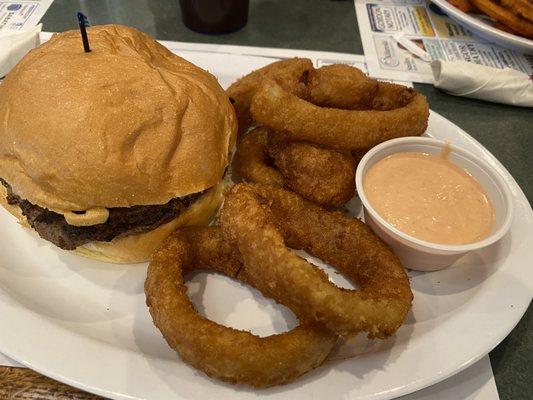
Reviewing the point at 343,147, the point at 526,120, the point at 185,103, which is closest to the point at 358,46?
the point at 526,120

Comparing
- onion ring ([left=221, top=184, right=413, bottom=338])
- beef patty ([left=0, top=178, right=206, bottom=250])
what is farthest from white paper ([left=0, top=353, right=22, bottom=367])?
onion ring ([left=221, top=184, right=413, bottom=338])

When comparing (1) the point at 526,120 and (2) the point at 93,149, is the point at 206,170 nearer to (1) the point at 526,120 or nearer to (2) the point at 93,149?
(2) the point at 93,149

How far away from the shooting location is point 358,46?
2.94m

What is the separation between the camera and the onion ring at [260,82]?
1.85 m

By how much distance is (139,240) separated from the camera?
1.55 metres

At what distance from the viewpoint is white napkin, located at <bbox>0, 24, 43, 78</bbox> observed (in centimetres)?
224

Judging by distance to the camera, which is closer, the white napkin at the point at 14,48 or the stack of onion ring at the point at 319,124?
the stack of onion ring at the point at 319,124

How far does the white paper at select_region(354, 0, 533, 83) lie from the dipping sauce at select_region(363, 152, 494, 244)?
42.2 inches

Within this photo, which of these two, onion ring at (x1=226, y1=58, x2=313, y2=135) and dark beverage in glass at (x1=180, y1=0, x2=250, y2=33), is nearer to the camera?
onion ring at (x1=226, y1=58, x2=313, y2=135)

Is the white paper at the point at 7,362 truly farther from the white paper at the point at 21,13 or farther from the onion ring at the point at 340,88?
the white paper at the point at 21,13

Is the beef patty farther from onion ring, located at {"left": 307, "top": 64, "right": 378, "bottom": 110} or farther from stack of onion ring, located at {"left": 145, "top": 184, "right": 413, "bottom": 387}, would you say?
onion ring, located at {"left": 307, "top": 64, "right": 378, "bottom": 110}

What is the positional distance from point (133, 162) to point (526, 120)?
2.17 m

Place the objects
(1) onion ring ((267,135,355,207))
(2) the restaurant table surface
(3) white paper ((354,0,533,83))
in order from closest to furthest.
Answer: (1) onion ring ((267,135,355,207)), (2) the restaurant table surface, (3) white paper ((354,0,533,83))

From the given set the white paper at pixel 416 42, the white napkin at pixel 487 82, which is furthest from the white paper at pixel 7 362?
the white napkin at pixel 487 82
